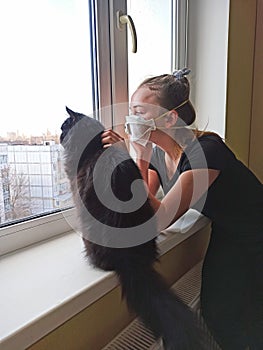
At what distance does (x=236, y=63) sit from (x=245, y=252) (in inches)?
34.3

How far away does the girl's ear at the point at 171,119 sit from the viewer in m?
0.94

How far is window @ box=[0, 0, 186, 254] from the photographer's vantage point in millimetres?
818

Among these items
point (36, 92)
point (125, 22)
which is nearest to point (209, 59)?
point (125, 22)

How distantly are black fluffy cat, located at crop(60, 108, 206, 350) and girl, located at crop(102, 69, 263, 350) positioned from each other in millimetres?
180

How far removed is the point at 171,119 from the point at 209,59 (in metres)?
0.63

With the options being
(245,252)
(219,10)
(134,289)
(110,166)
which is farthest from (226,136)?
(134,289)

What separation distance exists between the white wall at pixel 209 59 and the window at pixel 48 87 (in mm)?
389

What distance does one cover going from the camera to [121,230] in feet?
2.35

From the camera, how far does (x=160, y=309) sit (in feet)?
2.03

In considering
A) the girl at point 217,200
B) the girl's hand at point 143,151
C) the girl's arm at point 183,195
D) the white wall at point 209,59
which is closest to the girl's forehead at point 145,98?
the girl at point 217,200

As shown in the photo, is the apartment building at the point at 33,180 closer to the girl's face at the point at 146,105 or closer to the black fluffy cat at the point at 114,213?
the black fluffy cat at the point at 114,213

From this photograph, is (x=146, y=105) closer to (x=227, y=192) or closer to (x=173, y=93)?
(x=173, y=93)

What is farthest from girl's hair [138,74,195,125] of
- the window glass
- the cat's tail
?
the cat's tail

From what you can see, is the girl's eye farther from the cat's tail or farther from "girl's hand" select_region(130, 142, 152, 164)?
the cat's tail
